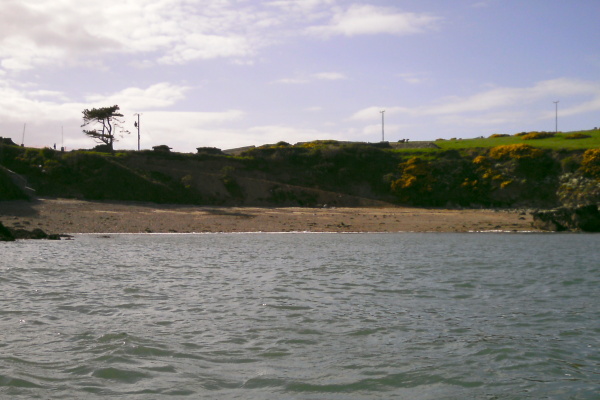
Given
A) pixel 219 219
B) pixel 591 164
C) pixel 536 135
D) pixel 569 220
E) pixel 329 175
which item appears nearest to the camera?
pixel 569 220

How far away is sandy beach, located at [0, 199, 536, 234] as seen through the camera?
3519cm

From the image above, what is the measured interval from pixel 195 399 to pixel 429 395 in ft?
9.68

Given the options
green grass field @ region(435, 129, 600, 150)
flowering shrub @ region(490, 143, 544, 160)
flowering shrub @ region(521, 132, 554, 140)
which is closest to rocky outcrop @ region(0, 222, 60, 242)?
flowering shrub @ region(490, 143, 544, 160)

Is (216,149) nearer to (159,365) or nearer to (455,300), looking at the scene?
(455,300)

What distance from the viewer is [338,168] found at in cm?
5641

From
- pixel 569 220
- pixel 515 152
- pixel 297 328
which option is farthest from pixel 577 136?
pixel 297 328

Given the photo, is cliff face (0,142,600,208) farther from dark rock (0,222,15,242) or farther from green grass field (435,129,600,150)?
dark rock (0,222,15,242)

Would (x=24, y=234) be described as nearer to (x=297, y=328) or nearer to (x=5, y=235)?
(x=5, y=235)

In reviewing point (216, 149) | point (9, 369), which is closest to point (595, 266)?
point (9, 369)

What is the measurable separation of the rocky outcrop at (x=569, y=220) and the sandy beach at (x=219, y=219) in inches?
38.9

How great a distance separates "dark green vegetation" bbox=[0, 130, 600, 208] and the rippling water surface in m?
23.6

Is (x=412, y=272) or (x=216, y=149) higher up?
(x=216, y=149)

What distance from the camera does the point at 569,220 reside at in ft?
125

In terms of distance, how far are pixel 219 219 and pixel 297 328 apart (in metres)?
28.1
